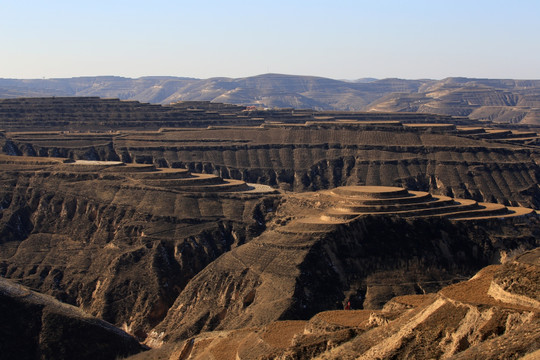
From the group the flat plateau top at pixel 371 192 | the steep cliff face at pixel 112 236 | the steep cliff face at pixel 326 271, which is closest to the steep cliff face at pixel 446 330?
the steep cliff face at pixel 326 271

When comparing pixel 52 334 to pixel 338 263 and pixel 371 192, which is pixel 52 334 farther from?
pixel 371 192

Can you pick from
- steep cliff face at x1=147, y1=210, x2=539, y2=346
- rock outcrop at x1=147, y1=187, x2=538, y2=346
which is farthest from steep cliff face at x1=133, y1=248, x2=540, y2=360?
steep cliff face at x1=147, y1=210, x2=539, y2=346

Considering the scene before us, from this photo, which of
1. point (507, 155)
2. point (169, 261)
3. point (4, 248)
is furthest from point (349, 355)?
point (507, 155)

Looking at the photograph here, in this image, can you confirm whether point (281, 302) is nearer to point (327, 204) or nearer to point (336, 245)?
point (336, 245)

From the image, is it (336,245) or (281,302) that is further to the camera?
(336,245)

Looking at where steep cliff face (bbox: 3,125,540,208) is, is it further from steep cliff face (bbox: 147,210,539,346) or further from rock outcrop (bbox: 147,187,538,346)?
steep cliff face (bbox: 147,210,539,346)

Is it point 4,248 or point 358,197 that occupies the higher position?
point 358,197

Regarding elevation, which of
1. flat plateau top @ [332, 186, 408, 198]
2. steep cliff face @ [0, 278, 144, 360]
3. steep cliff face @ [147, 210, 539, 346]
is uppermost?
flat plateau top @ [332, 186, 408, 198]

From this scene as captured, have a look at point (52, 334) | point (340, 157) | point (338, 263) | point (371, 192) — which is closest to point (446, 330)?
point (338, 263)
